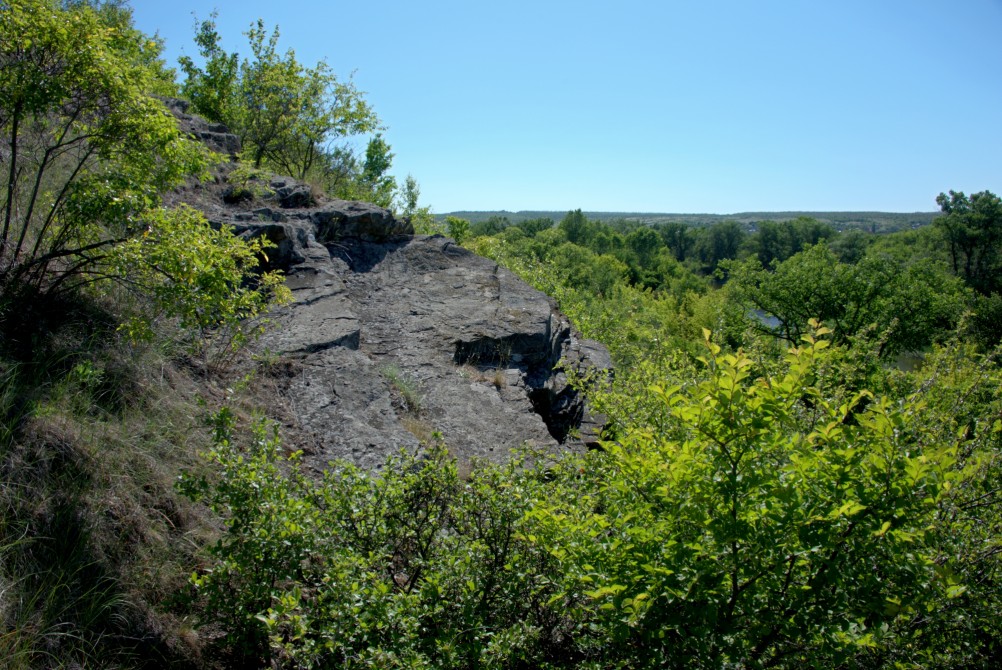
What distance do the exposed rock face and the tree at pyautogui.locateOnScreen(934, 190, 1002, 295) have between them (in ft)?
135

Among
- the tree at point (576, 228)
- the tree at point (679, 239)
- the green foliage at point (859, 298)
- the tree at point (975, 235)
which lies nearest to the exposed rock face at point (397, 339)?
the green foliage at point (859, 298)

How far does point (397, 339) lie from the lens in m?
9.20

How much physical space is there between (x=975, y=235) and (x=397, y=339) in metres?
Answer: 46.3

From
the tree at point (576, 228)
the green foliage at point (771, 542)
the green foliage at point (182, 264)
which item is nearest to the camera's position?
the green foliage at point (771, 542)

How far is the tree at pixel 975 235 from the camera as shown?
3938 centimetres

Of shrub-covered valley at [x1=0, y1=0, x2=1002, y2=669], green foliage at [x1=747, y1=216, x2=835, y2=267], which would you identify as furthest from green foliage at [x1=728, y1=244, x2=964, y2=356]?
green foliage at [x1=747, y1=216, x2=835, y2=267]

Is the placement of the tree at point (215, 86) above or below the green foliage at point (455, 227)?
above

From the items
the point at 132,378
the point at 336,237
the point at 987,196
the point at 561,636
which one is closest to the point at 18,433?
the point at 132,378

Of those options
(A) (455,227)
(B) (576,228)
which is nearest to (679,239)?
(B) (576,228)

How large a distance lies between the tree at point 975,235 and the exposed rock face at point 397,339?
41.1 m

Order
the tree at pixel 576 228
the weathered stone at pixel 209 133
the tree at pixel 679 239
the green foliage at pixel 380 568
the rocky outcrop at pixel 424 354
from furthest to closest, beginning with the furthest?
1. the tree at pixel 679 239
2. the tree at pixel 576 228
3. the weathered stone at pixel 209 133
4. the rocky outcrop at pixel 424 354
5. the green foliage at pixel 380 568

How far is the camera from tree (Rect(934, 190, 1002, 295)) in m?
39.4

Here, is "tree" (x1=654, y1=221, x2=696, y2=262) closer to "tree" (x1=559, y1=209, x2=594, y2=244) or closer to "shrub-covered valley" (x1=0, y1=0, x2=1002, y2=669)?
"tree" (x1=559, y1=209, x2=594, y2=244)

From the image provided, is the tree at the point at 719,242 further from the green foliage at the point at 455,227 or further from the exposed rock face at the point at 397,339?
the exposed rock face at the point at 397,339
